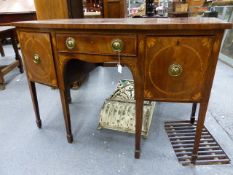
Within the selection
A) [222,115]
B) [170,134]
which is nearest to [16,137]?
[170,134]

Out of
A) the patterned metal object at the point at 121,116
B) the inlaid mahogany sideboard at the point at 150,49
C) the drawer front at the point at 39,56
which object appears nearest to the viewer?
the inlaid mahogany sideboard at the point at 150,49

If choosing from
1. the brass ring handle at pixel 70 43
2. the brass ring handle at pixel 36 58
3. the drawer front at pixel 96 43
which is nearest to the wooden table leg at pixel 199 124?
the drawer front at pixel 96 43

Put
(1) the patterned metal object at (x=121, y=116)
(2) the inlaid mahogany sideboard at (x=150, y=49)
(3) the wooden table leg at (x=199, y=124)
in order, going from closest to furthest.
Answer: (2) the inlaid mahogany sideboard at (x=150, y=49), (3) the wooden table leg at (x=199, y=124), (1) the patterned metal object at (x=121, y=116)

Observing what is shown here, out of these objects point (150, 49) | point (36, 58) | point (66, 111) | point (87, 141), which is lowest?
point (87, 141)

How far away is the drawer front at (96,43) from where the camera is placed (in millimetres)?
1001

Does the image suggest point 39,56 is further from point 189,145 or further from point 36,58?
point 189,145

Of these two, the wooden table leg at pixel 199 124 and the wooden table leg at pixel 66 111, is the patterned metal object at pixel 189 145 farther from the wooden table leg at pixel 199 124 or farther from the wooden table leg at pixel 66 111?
the wooden table leg at pixel 66 111

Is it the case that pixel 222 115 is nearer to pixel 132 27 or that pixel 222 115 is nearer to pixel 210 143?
pixel 210 143

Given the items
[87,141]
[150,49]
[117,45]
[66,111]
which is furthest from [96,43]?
[87,141]

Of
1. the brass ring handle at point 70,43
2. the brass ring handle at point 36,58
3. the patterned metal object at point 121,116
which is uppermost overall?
the brass ring handle at point 70,43

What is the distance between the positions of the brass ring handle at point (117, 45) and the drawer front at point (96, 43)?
0.01m

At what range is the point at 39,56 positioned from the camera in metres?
1.23

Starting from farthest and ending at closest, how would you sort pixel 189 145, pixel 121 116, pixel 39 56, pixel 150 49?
pixel 121 116 → pixel 189 145 → pixel 39 56 → pixel 150 49

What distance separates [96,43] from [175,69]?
1.39 ft
